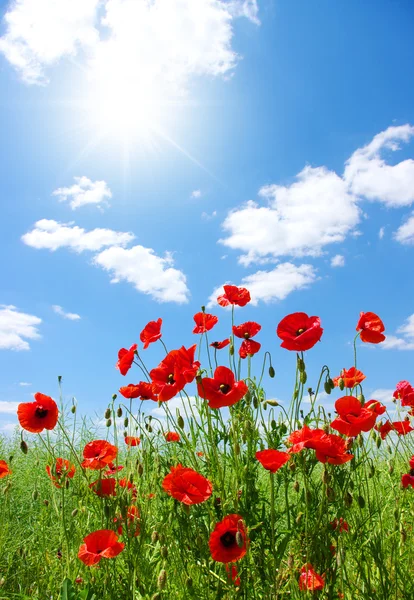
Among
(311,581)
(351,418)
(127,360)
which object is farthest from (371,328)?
(127,360)

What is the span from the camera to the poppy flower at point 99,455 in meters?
2.25

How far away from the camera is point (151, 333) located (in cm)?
250

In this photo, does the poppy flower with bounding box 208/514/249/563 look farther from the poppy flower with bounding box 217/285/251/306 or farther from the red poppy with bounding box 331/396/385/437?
the poppy flower with bounding box 217/285/251/306

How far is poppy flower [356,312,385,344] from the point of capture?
217 centimetres

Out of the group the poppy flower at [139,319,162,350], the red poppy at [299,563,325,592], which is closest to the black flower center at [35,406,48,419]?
the poppy flower at [139,319,162,350]

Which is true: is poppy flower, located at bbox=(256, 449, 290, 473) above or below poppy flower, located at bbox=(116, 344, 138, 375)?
below

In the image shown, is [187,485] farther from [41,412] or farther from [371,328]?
[371,328]

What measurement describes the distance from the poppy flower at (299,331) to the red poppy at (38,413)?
3.35 feet

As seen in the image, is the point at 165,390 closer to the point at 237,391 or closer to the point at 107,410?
the point at 237,391

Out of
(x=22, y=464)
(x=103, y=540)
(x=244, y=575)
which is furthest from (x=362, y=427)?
(x=22, y=464)

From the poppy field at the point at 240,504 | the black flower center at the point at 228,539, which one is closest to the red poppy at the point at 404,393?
the poppy field at the point at 240,504

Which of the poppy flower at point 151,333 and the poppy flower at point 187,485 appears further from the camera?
the poppy flower at point 151,333

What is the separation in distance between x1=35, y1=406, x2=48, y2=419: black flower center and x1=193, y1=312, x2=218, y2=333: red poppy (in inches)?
32.7

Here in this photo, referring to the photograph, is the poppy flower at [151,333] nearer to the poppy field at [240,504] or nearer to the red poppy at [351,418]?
the poppy field at [240,504]
